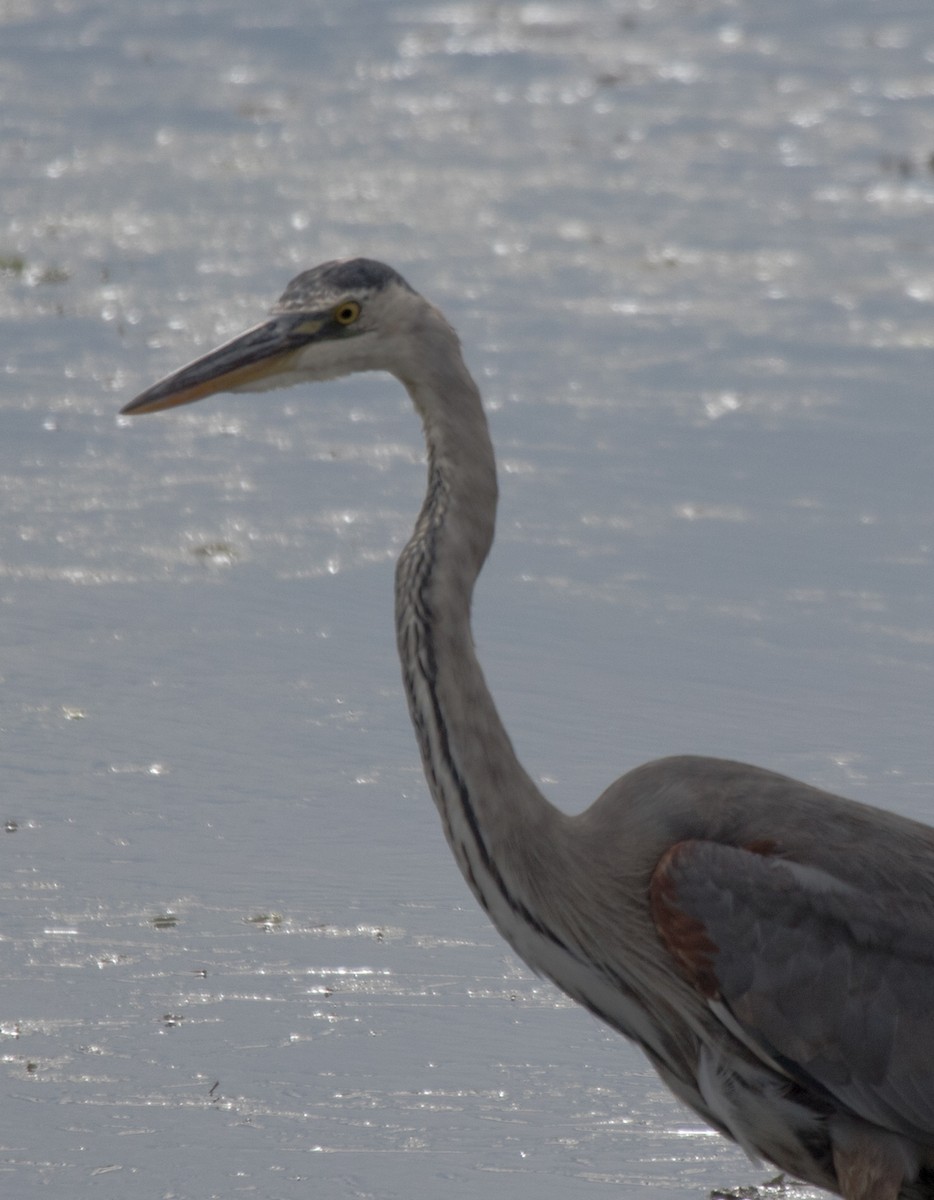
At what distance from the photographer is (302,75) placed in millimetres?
14055

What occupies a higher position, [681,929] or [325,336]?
[325,336]

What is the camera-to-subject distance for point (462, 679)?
12.4 ft

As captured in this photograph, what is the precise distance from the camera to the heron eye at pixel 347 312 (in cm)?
395

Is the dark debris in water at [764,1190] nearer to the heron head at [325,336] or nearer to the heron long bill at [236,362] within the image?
the heron head at [325,336]

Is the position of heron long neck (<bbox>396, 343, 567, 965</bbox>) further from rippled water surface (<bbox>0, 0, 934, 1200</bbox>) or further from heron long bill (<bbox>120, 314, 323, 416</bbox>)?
rippled water surface (<bbox>0, 0, 934, 1200</bbox>)

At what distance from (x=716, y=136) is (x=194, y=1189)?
9.93 m

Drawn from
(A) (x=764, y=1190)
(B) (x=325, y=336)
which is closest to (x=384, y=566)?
(B) (x=325, y=336)

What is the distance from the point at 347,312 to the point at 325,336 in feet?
0.19

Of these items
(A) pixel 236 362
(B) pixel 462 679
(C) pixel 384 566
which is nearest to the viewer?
(B) pixel 462 679

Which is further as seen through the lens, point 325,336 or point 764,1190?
point 764,1190

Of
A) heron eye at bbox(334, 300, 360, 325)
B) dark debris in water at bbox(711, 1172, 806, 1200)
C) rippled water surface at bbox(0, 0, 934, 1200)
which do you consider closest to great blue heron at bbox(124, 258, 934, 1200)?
heron eye at bbox(334, 300, 360, 325)

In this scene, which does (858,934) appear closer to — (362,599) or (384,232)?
(362,599)

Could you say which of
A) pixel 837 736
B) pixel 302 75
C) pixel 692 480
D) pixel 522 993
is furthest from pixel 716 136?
pixel 522 993

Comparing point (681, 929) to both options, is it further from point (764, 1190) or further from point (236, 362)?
point (236, 362)
